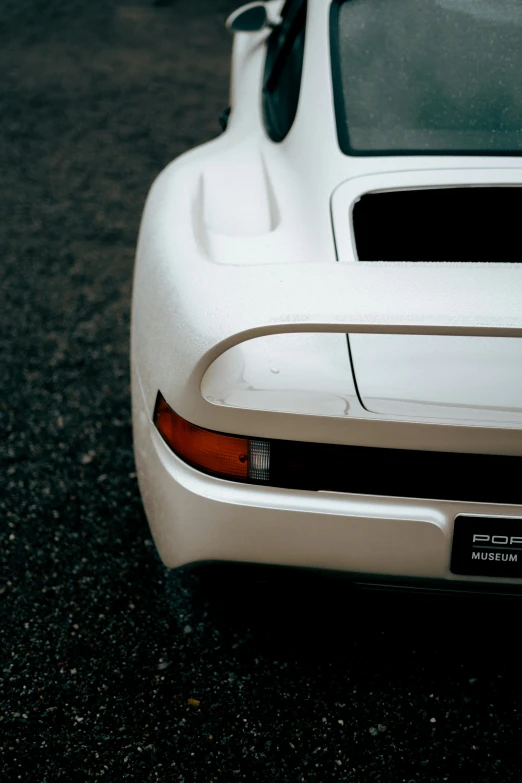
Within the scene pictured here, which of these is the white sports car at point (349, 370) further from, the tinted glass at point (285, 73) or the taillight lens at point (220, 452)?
the tinted glass at point (285, 73)

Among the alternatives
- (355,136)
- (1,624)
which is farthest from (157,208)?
(1,624)

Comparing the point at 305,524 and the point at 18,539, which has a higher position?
the point at 305,524

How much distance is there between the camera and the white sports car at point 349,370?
1.61 meters

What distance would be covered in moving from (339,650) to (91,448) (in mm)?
1207

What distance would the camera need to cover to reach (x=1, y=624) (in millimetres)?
2254

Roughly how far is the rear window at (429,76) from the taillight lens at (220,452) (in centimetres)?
100

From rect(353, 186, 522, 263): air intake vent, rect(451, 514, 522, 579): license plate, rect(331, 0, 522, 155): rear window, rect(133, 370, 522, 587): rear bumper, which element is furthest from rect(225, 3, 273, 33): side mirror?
rect(451, 514, 522, 579): license plate

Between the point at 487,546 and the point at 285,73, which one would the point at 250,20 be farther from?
the point at 487,546

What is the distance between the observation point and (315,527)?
1718 millimetres

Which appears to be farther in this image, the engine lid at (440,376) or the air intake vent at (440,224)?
the air intake vent at (440,224)

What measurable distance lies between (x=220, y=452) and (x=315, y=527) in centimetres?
25

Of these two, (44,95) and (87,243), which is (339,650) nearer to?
(87,243)

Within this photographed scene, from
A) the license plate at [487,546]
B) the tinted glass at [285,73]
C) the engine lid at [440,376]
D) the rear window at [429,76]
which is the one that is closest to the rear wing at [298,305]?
the engine lid at [440,376]

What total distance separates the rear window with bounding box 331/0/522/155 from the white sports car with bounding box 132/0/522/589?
0.02m
